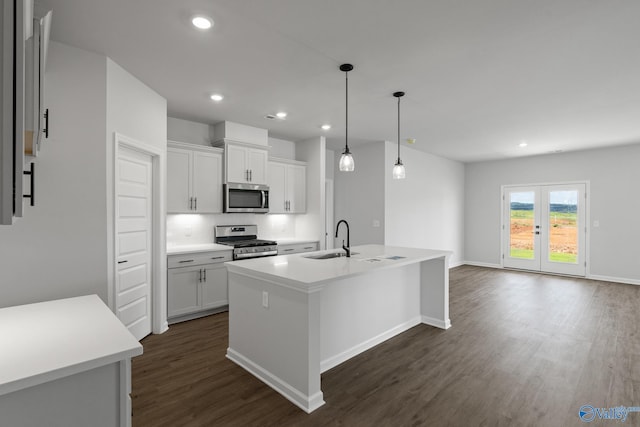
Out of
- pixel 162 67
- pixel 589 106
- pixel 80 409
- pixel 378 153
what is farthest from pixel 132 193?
pixel 589 106

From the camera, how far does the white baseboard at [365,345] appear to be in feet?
9.55

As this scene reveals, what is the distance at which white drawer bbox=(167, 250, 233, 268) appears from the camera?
3.92 metres

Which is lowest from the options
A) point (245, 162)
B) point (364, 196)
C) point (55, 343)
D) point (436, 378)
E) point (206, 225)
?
point (436, 378)

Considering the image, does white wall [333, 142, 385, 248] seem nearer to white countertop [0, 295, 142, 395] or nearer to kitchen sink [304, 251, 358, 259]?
kitchen sink [304, 251, 358, 259]

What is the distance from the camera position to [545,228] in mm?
7297

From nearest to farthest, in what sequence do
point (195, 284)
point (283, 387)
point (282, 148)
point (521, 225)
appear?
1. point (283, 387)
2. point (195, 284)
3. point (282, 148)
4. point (521, 225)

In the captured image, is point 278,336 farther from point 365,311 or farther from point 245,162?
point 245,162

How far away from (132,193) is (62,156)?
804 mm

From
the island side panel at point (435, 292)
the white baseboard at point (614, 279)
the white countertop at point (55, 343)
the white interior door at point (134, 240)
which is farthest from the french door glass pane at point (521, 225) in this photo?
the white countertop at point (55, 343)

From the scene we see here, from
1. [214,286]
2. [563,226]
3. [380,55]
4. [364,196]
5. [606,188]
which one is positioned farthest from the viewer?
[563,226]

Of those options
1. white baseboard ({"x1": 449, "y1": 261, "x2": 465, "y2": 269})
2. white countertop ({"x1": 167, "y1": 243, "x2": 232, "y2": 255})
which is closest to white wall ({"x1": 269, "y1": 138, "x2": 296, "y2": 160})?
white countertop ({"x1": 167, "y1": 243, "x2": 232, "y2": 255})

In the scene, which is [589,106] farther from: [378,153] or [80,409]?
[80,409]

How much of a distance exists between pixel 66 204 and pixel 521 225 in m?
8.44

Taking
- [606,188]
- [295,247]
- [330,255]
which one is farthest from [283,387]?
[606,188]
